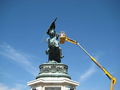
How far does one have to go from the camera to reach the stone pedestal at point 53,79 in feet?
119

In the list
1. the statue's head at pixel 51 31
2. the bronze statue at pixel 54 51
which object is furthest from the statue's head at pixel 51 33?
the bronze statue at pixel 54 51

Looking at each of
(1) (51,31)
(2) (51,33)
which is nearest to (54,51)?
(2) (51,33)

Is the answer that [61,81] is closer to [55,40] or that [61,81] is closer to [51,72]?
[51,72]

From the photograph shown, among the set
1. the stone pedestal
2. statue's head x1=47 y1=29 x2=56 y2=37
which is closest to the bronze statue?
statue's head x1=47 y1=29 x2=56 y2=37

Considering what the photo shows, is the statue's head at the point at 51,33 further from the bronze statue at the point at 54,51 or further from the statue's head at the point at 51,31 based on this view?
the bronze statue at the point at 54,51

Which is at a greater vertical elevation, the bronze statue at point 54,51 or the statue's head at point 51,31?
the statue's head at point 51,31

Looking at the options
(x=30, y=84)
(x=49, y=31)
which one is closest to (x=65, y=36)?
(x=49, y=31)

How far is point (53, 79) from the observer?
1439 inches

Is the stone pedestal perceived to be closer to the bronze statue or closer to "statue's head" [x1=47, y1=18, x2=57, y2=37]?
the bronze statue

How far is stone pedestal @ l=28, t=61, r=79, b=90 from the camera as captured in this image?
3612 centimetres

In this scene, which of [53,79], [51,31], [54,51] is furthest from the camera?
[51,31]

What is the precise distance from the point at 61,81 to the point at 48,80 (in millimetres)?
1652

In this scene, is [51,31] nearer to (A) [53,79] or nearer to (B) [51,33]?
(B) [51,33]

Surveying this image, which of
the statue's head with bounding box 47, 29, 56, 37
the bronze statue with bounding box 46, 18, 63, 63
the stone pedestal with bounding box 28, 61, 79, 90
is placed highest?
the statue's head with bounding box 47, 29, 56, 37
